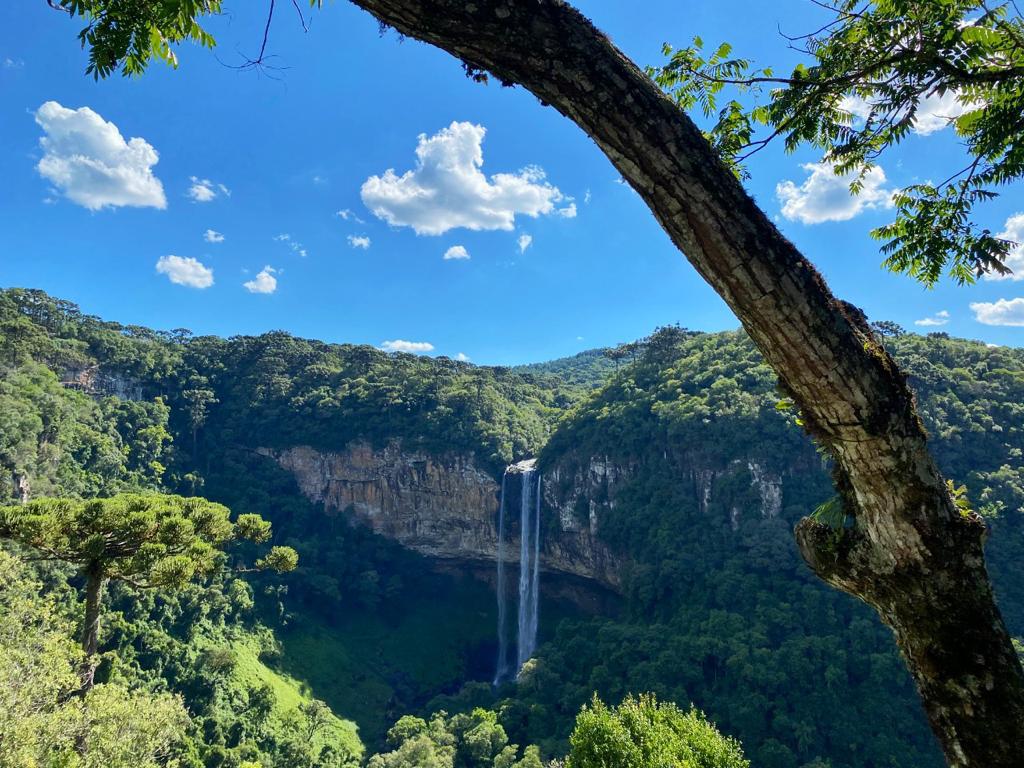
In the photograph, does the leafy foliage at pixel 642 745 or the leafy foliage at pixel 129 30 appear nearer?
the leafy foliage at pixel 129 30

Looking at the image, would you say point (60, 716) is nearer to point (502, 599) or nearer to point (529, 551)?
point (529, 551)

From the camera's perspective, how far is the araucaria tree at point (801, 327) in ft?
5.40

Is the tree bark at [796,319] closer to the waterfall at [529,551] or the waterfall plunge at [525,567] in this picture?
the waterfall plunge at [525,567]

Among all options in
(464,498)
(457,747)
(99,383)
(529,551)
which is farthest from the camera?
(99,383)

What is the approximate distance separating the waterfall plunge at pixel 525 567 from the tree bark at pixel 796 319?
36.2 meters

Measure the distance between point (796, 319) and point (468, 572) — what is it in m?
43.5

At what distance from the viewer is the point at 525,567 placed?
3688cm

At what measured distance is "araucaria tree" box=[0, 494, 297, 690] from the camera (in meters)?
11.0

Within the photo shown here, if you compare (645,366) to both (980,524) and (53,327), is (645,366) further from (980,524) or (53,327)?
(53,327)

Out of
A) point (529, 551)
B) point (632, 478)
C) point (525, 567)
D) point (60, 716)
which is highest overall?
point (632, 478)

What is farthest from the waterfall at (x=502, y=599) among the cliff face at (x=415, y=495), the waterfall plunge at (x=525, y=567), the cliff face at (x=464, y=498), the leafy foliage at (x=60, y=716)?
the leafy foliage at (x=60, y=716)

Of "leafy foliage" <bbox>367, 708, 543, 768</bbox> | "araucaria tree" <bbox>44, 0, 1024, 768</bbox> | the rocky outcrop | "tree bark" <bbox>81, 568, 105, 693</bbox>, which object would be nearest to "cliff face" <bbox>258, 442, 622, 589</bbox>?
the rocky outcrop

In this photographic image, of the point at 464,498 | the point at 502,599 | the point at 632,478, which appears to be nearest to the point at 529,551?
the point at 502,599

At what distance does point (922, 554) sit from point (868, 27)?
2.37 m
